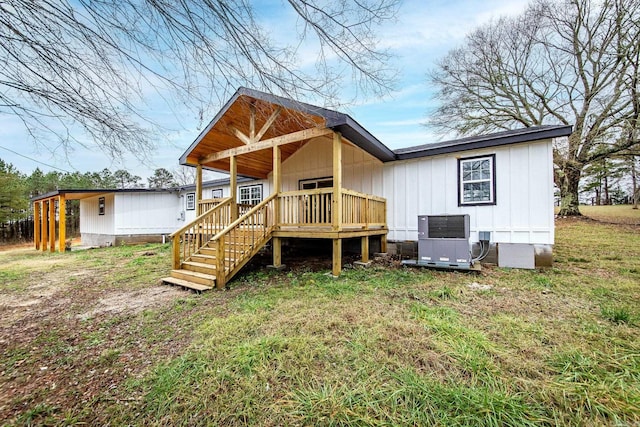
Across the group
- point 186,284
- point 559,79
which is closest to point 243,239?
point 186,284

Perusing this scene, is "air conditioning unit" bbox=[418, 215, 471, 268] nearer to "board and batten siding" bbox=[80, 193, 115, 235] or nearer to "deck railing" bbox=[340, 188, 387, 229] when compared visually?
"deck railing" bbox=[340, 188, 387, 229]

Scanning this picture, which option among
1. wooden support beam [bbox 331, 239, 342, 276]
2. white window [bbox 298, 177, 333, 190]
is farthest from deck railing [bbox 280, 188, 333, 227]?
white window [bbox 298, 177, 333, 190]

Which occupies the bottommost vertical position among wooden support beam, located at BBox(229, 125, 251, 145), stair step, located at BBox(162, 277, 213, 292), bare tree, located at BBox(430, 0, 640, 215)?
stair step, located at BBox(162, 277, 213, 292)

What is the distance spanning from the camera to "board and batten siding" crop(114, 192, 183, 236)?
14703 millimetres

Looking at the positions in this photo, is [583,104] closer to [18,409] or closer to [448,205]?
[448,205]

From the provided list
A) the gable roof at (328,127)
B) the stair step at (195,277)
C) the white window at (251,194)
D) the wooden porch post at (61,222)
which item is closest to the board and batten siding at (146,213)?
the wooden porch post at (61,222)

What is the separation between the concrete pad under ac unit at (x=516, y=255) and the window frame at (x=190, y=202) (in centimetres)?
1422

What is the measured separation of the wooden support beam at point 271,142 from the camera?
6.14 metres

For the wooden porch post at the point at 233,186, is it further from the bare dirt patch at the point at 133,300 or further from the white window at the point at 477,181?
the white window at the point at 477,181

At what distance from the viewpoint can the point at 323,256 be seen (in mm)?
8766

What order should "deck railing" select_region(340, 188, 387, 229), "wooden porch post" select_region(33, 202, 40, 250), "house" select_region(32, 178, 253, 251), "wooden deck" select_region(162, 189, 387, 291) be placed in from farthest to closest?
"wooden porch post" select_region(33, 202, 40, 250) → "house" select_region(32, 178, 253, 251) → "deck railing" select_region(340, 188, 387, 229) → "wooden deck" select_region(162, 189, 387, 291)

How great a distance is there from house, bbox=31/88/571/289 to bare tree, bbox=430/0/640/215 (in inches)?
386

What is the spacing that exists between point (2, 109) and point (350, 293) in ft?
15.2

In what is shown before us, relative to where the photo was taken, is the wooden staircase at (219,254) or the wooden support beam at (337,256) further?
the wooden support beam at (337,256)
